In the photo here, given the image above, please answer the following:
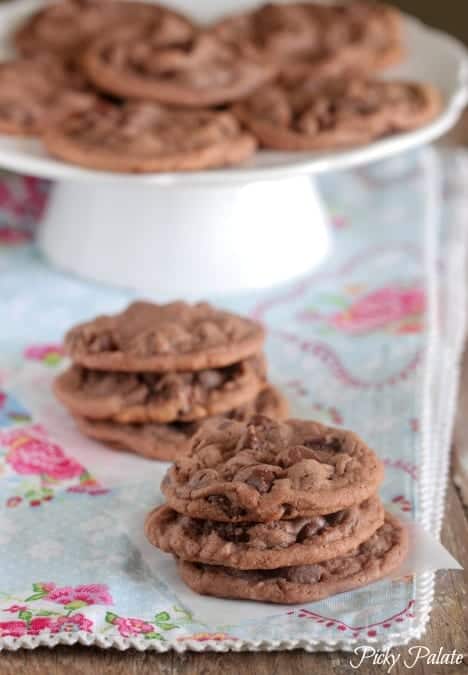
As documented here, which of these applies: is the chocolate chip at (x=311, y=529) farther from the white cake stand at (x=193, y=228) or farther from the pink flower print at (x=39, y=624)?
the white cake stand at (x=193, y=228)

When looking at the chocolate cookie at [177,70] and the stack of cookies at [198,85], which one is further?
the chocolate cookie at [177,70]

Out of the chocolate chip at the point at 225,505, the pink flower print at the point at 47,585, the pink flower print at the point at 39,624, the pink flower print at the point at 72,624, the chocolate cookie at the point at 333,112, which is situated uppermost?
→ the chocolate cookie at the point at 333,112

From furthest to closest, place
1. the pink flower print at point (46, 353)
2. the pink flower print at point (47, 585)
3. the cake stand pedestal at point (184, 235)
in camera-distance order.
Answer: the cake stand pedestal at point (184, 235) < the pink flower print at point (46, 353) < the pink flower print at point (47, 585)

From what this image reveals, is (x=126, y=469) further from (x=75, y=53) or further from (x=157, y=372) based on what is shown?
(x=75, y=53)

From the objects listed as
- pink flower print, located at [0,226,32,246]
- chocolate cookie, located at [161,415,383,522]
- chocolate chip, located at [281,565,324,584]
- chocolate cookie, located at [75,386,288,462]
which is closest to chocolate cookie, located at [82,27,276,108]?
pink flower print, located at [0,226,32,246]

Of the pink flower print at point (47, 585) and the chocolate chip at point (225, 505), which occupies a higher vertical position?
the chocolate chip at point (225, 505)

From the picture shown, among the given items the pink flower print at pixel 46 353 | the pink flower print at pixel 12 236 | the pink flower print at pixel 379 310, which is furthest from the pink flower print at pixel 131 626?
the pink flower print at pixel 12 236
